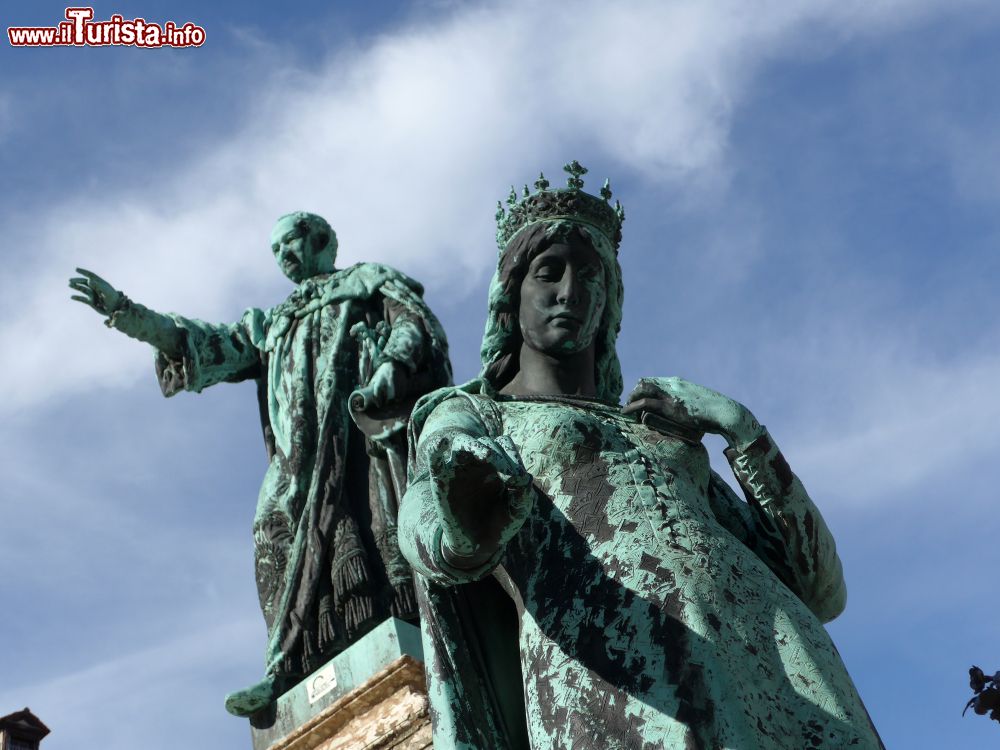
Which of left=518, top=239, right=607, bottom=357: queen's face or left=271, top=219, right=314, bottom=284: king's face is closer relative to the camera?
left=518, top=239, right=607, bottom=357: queen's face

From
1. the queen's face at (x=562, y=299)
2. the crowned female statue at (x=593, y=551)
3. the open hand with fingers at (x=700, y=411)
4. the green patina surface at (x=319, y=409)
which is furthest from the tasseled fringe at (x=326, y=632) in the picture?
the open hand with fingers at (x=700, y=411)

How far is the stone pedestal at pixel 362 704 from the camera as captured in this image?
670cm

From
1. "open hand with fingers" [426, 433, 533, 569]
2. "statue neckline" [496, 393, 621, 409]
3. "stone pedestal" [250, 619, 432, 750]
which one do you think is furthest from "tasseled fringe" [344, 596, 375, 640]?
"open hand with fingers" [426, 433, 533, 569]

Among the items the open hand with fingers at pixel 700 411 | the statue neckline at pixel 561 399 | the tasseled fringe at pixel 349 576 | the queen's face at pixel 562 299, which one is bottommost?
the open hand with fingers at pixel 700 411

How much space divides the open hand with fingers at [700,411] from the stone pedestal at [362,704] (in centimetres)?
247

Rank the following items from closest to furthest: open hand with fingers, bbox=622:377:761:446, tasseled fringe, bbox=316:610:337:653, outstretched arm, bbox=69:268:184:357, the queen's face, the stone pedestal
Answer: open hand with fingers, bbox=622:377:761:446 → the queen's face → the stone pedestal → tasseled fringe, bbox=316:610:337:653 → outstretched arm, bbox=69:268:184:357

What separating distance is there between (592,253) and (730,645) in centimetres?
134

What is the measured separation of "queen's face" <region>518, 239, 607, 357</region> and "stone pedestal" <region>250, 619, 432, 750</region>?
2.24m

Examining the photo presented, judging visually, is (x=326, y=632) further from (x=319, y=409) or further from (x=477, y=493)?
(x=477, y=493)

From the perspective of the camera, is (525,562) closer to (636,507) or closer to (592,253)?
(636,507)

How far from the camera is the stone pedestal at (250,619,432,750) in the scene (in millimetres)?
6695

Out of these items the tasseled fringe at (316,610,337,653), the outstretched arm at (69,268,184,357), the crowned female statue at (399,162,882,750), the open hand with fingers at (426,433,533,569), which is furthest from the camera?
the outstretched arm at (69,268,184,357)

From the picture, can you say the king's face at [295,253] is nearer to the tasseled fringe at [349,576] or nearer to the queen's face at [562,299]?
the tasseled fringe at [349,576]

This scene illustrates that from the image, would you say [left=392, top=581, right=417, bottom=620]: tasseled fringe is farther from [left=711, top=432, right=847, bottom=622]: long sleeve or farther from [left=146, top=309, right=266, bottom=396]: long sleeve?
Result: [left=711, top=432, right=847, bottom=622]: long sleeve
